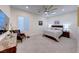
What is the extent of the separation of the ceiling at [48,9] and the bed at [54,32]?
32cm

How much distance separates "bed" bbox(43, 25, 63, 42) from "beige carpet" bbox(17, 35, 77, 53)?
100 millimetres

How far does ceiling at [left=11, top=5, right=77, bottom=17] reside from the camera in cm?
196

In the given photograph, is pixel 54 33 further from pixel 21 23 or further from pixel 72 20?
pixel 21 23

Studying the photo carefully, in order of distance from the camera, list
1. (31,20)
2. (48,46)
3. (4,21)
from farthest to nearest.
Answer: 1. (31,20)
2. (48,46)
3. (4,21)

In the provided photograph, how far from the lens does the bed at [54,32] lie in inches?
80.1

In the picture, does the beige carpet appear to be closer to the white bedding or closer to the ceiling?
the white bedding

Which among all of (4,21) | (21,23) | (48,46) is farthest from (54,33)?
(4,21)

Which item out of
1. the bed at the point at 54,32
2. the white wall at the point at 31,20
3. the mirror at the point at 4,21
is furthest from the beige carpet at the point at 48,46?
the mirror at the point at 4,21

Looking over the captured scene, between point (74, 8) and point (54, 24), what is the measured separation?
559mm

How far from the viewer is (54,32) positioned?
6.73 feet

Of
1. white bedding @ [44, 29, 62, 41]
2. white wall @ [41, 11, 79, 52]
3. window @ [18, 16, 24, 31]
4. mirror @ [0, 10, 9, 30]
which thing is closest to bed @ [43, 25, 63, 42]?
white bedding @ [44, 29, 62, 41]

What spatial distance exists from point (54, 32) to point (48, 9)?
544mm

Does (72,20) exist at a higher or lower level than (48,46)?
higher

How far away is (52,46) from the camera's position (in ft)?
6.46
